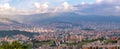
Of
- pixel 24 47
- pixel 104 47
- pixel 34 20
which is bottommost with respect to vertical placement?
pixel 34 20

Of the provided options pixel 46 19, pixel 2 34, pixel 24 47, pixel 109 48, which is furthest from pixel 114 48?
pixel 46 19

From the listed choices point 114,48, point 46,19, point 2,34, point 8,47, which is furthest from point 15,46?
point 46,19

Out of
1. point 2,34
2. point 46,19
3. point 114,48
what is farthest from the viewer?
point 46,19

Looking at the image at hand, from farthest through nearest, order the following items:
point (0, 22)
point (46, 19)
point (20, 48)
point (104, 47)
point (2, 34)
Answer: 1. point (46, 19)
2. point (0, 22)
3. point (2, 34)
4. point (104, 47)
5. point (20, 48)

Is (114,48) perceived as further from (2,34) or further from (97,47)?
(2,34)

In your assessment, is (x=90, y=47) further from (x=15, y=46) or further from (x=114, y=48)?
(x=15, y=46)

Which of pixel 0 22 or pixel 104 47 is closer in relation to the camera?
pixel 104 47

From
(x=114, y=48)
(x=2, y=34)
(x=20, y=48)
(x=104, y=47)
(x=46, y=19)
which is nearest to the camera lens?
(x=20, y=48)

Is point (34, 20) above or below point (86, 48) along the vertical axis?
below

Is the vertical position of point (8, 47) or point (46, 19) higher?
point (8, 47)
